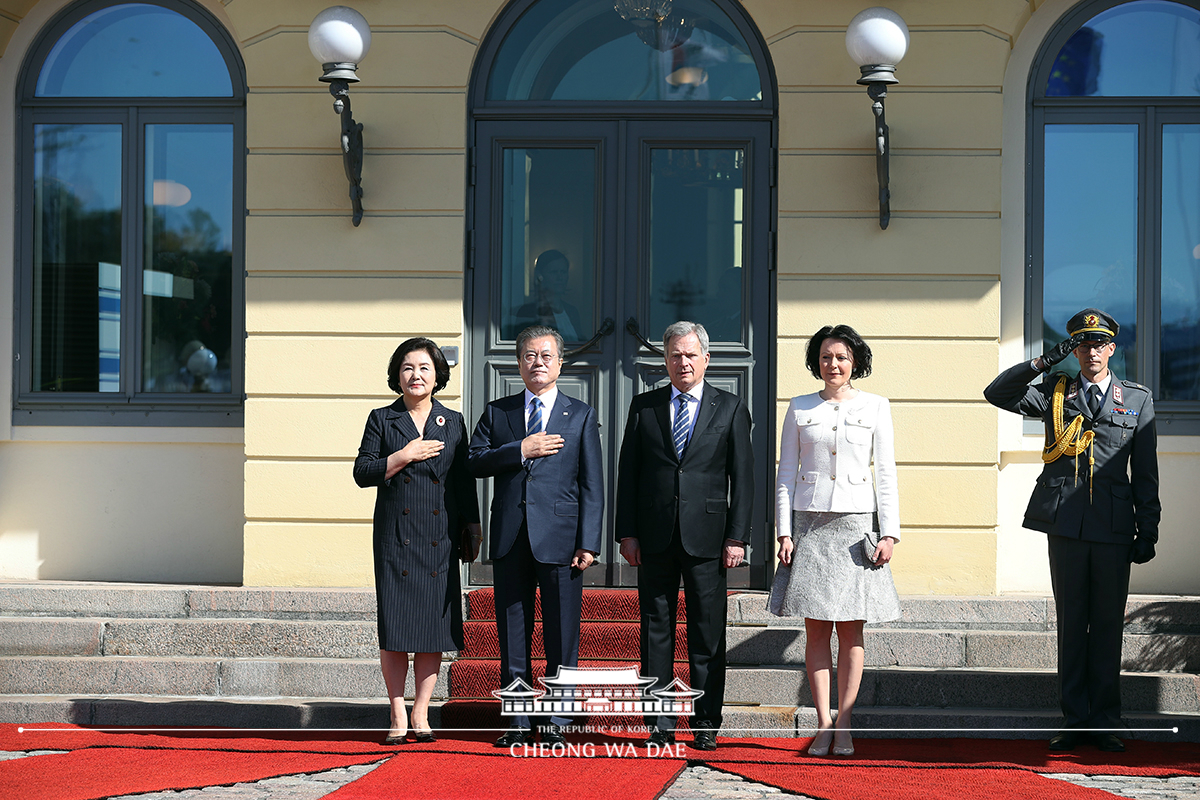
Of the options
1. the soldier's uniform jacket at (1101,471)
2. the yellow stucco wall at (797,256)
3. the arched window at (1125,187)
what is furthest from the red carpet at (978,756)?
the arched window at (1125,187)

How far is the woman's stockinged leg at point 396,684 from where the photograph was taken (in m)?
4.71

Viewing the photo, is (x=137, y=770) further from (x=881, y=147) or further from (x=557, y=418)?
(x=881, y=147)

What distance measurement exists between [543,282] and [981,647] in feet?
9.57

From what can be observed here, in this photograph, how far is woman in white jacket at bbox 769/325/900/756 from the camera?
179 inches

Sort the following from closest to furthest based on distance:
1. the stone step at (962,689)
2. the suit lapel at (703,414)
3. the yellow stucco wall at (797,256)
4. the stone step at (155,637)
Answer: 1. the suit lapel at (703,414)
2. the stone step at (962,689)
3. the stone step at (155,637)
4. the yellow stucco wall at (797,256)

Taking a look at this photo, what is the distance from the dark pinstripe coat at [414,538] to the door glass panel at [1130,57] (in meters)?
4.03

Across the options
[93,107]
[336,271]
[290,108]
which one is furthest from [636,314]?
[93,107]

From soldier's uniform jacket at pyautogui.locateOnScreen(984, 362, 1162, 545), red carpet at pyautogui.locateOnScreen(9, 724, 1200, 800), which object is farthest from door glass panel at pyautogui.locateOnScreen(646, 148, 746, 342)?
red carpet at pyautogui.locateOnScreen(9, 724, 1200, 800)

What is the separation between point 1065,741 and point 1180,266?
304cm

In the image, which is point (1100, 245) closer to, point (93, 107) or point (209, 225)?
point (209, 225)

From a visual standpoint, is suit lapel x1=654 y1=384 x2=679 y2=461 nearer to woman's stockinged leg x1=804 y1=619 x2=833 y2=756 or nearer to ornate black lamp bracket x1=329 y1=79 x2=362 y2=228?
woman's stockinged leg x1=804 y1=619 x2=833 y2=756

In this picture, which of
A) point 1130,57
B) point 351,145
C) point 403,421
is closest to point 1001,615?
point 403,421

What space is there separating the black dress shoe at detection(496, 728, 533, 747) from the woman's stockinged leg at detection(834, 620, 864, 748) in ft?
4.03

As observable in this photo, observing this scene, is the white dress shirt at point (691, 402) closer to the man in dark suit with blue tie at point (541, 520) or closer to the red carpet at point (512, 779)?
the man in dark suit with blue tie at point (541, 520)
